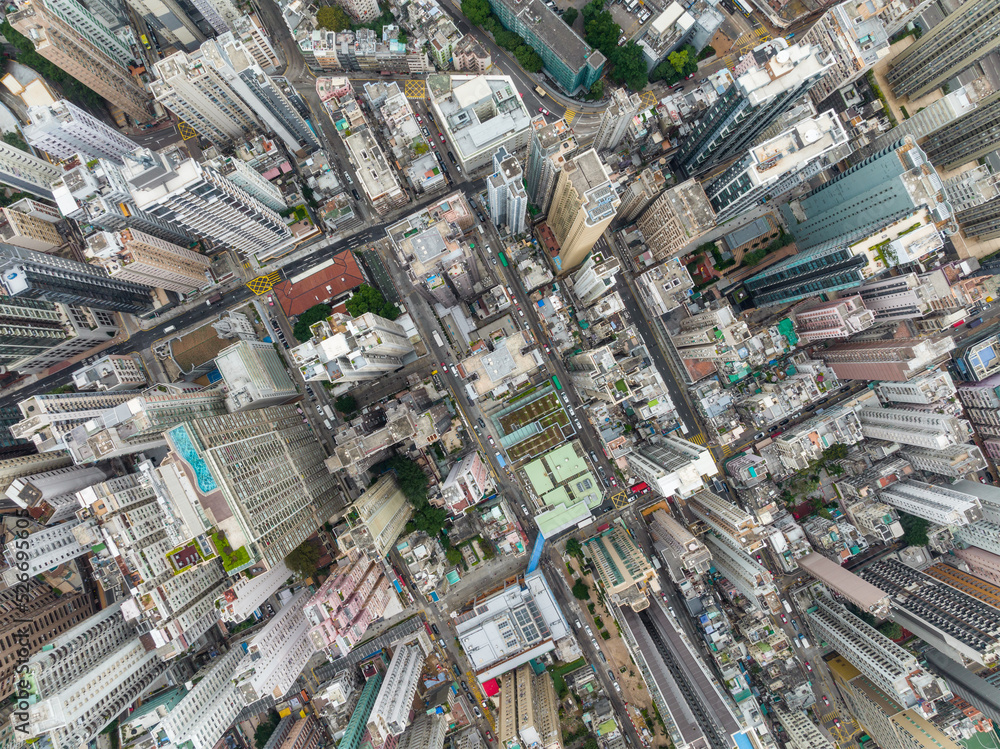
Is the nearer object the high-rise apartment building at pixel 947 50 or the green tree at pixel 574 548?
the high-rise apartment building at pixel 947 50

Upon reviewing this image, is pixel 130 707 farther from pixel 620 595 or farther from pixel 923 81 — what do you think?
pixel 923 81

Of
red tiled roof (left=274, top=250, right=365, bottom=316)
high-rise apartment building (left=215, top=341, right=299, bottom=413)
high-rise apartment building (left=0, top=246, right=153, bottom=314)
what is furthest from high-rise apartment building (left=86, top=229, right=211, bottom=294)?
high-rise apartment building (left=215, top=341, right=299, bottom=413)

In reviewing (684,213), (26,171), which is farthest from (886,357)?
(26,171)

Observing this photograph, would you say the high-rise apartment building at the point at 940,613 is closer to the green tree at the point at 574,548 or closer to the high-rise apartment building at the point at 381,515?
the green tree at the point at 574,548

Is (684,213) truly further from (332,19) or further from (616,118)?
(332,19)

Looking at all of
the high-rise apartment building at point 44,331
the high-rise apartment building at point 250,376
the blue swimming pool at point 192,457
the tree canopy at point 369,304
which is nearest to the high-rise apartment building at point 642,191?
the tree canopy at point 369,304

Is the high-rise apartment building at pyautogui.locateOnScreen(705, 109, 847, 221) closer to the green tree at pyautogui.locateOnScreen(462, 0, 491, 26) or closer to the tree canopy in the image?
the green tree at pyautogui.locateOnScreen(462, 0, 491, 26)
